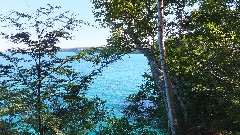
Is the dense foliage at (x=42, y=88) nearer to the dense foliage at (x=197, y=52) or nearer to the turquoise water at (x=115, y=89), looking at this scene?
the dense foliage at (x=197, y=52)

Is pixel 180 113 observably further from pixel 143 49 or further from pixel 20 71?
pixel 20 71

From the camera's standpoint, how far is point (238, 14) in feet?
36.1

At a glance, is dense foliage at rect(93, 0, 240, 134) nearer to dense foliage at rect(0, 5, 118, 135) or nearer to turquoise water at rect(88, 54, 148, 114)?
dense foliage at rect(0, 5, 118, 135)

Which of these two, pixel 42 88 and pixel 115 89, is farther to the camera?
pixel 115 89

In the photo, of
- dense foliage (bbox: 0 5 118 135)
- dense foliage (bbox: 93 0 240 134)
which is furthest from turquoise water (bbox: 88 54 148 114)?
dense foliage (bbox: 0 5 118 135)

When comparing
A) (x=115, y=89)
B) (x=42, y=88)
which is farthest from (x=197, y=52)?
(x=115, y=89)

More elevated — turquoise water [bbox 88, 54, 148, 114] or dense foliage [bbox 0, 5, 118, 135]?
dense foliage [bbox 0, 5, 118, 135]

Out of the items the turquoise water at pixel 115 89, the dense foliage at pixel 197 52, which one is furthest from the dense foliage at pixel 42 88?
the turquoise water at pixel 115 89

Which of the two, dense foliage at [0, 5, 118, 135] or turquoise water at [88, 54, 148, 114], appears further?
turquoise water at [88, 54, 148, 114]

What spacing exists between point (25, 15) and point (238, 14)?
25.5 feet

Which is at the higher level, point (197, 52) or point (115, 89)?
point (197, 52)

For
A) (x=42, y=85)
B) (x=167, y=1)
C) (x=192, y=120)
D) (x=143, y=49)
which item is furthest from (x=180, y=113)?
(x=42, y=85)

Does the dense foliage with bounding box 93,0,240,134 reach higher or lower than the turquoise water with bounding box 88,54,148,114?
higher

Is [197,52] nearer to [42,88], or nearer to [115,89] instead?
[42,88]
